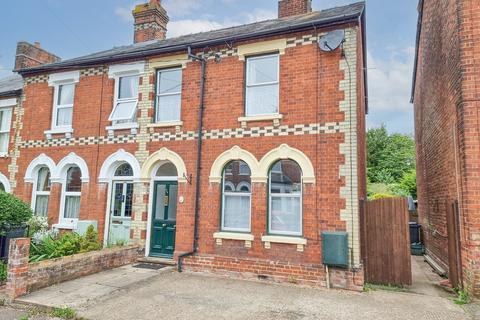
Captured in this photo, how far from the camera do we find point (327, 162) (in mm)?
7977

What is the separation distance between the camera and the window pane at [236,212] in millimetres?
8750

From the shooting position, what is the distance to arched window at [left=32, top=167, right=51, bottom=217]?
11.7m

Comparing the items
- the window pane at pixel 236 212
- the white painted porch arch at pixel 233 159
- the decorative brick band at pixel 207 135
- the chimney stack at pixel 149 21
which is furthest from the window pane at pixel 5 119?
the window pane at pixel 236 212

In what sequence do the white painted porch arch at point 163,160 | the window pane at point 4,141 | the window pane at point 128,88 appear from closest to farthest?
the white painted porch arch at point 163,160, the window pane at point 128,88, the window pane at point 4,141

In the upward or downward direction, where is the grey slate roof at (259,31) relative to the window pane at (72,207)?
upward

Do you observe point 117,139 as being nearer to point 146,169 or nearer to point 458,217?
point 146,169

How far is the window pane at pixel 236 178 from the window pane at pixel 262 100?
1.45 meters

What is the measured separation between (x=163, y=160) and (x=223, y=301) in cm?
481

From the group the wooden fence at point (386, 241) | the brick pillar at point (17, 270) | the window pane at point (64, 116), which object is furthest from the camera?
the window pane at point (64, 116)

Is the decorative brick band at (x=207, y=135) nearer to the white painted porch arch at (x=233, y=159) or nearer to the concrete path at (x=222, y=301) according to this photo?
the white painted porch arch at (x=233, y=159)

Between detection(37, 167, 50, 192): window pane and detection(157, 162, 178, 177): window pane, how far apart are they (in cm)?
472

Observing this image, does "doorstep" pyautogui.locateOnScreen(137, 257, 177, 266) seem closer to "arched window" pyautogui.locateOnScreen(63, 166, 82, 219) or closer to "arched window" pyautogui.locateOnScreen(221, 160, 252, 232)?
"arched window" pyautogui.locateOnScreen(221, 160, 252, 232)

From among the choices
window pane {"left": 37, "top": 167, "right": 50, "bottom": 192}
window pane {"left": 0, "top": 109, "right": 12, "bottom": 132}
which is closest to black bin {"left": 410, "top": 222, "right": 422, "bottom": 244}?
window pane {"left": 37, "top": 167, "right": 50, "bottom": 192}

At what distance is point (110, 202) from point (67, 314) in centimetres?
505
